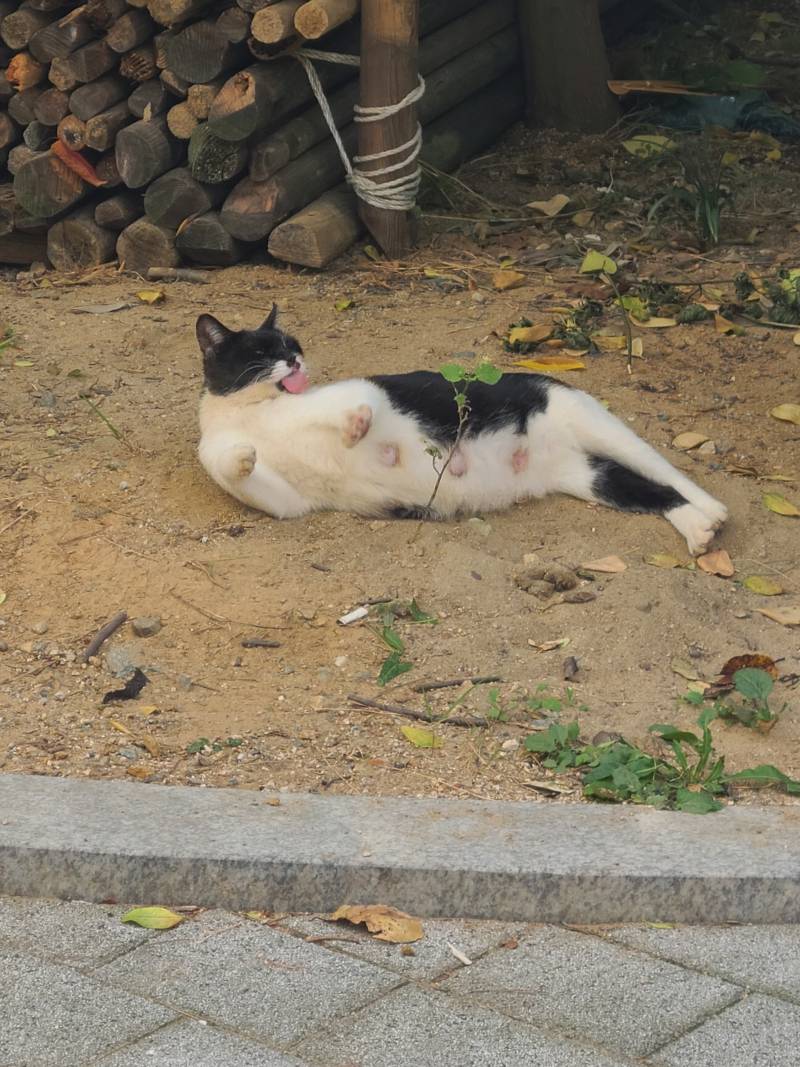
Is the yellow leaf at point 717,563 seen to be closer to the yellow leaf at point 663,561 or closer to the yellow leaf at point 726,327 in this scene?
the yellow leaf at point 663,561

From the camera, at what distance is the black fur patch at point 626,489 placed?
4.49 metres

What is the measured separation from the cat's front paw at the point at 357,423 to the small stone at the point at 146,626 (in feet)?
2.72

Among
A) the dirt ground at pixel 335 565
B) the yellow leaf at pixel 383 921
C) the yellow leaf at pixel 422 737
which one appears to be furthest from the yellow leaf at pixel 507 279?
the yellow leaf at pixel 383 921

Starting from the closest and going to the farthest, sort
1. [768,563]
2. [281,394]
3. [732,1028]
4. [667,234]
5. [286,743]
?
1. [732,1028]
2. [286,743]
3. [768,563]
4. [281,394]
5. [667,234]

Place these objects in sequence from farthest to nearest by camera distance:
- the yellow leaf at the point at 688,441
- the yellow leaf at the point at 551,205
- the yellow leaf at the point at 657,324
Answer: the yellow leaf at the point at 551,205 → the yellow leaf at the point at 657,324 → the yellow leaf at the point at 688,441

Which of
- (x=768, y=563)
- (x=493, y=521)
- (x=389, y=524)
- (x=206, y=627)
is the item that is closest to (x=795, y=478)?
(x=768, y=563)

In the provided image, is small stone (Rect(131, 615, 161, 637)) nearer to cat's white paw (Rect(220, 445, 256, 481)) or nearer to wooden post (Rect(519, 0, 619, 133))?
cat's white paw (Rect(220, 445, 256, 481))

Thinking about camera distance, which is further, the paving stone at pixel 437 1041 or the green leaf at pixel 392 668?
the green leaf at pixel 392 668

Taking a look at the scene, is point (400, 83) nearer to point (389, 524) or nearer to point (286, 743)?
point (389, 524)

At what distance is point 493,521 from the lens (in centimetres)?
446

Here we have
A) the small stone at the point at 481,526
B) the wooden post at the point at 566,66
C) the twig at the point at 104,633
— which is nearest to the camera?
the twig at the point at 104,633

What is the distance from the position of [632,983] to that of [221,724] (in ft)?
4.09

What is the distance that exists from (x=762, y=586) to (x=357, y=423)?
1.25 meters

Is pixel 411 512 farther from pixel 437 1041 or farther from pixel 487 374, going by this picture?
pixel 437 1041
